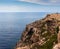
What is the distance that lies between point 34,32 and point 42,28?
4.35 metres

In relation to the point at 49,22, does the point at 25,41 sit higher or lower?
lower

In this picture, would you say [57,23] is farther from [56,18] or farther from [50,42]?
[50,42]

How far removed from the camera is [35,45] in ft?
345

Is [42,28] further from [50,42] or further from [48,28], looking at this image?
[50,42]

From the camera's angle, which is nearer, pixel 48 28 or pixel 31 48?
pixel 31 48

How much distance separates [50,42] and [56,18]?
93.6ft

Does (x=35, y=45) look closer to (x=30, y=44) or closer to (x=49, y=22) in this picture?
(x=30, y=44)

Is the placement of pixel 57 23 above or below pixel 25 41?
above

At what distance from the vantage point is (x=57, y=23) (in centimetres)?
12006

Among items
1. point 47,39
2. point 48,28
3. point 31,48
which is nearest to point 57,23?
point 48,28

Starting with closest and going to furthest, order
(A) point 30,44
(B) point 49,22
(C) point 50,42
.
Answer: (C) point 50,42 < (A) point 30,44 < (B) point 49,22

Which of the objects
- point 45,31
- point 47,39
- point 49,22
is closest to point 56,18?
point 49,22

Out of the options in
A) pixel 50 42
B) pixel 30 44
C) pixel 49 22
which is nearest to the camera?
pixel 50 42

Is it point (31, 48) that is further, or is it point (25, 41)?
point (25, 41)
